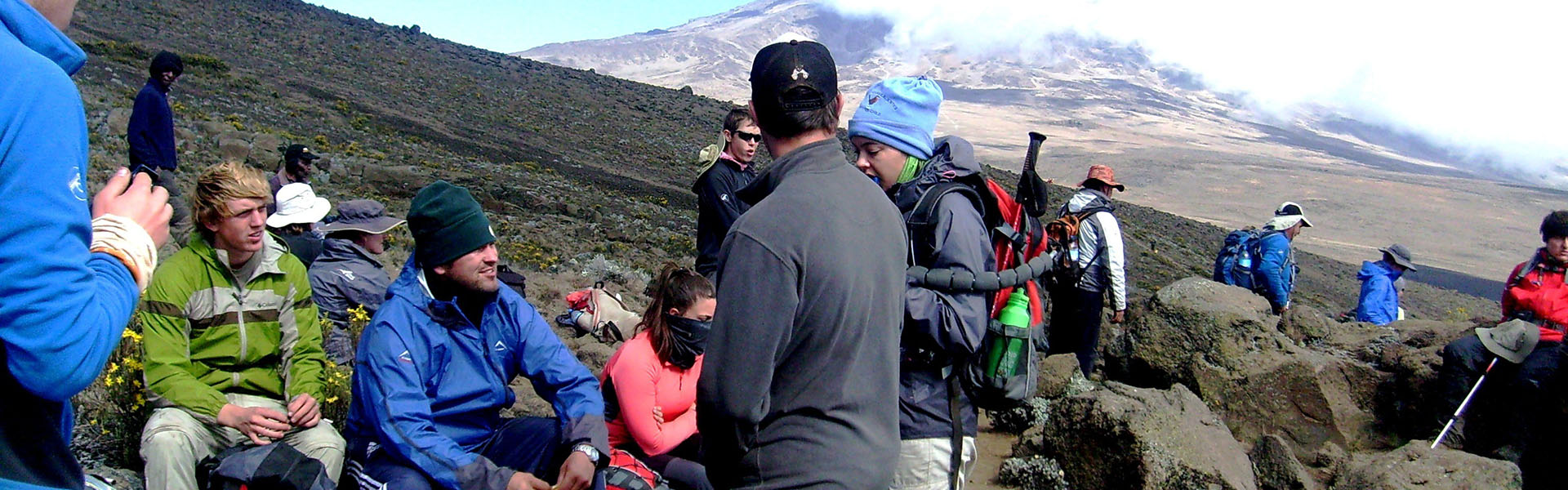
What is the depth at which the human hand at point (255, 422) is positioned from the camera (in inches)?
117

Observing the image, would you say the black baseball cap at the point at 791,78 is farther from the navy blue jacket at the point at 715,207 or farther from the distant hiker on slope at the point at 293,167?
the distant hiker on slope at the point at 293,167

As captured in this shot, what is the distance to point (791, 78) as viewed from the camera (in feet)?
5.78

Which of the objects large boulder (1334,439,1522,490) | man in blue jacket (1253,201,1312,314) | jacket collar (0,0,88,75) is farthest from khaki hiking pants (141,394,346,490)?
man in blue jacket (1253,201,1312,314)

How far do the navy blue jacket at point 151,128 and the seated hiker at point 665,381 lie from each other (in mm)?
5036

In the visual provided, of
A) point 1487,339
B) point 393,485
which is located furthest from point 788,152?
point 1487,339

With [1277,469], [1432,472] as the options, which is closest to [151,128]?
[1277,469]

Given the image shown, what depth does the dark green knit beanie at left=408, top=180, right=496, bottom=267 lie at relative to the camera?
286 centimetres

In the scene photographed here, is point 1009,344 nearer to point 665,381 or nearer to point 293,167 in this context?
point 665,381

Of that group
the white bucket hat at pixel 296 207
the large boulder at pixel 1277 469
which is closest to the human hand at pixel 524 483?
the white bucket hat at pixel 296 207

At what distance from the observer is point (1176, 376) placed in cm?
621

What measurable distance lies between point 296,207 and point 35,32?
416cm

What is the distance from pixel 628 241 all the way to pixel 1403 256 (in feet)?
30.8

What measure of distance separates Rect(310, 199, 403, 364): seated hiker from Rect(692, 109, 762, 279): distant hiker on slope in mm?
1834

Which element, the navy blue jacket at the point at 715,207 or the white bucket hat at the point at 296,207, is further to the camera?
the white bucket hat at the point at 296,207
